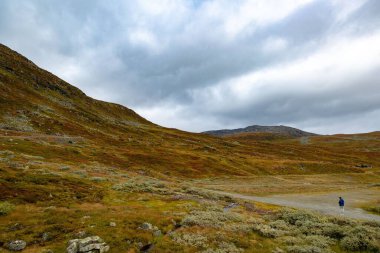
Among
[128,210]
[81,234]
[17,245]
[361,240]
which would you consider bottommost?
[17,245]

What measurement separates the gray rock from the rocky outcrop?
331cm

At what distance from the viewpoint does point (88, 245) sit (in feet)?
74.1

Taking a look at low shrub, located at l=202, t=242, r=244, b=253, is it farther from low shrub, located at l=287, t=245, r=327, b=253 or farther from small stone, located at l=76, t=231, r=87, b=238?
small stone, located at l=76, t=231, r=87, b=238

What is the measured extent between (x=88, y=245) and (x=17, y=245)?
202 inches

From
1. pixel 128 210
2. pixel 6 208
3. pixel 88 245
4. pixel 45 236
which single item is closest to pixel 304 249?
pixel 88 245

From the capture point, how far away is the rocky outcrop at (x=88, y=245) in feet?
72.8

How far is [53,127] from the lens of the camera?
11519 centimetres

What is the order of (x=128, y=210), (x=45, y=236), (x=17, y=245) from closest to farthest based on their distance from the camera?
(x=17, y=245) → (x=45, y=236) → (x=128, y=210)

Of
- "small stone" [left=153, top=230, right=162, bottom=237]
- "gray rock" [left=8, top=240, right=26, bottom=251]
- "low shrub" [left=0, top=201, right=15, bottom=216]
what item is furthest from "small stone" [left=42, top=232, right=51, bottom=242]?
"small stone" [left=153, top=230, right=162, bottom=237]

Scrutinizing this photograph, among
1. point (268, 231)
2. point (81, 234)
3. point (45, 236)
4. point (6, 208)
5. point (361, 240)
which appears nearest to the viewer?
point (45, 236)

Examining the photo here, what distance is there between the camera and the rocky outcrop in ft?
72.8

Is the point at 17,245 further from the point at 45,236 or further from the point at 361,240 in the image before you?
the point at 361,240

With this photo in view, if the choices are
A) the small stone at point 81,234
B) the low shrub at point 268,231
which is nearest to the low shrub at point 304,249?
the low shrub at point 268,231

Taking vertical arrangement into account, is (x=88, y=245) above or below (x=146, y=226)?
below
